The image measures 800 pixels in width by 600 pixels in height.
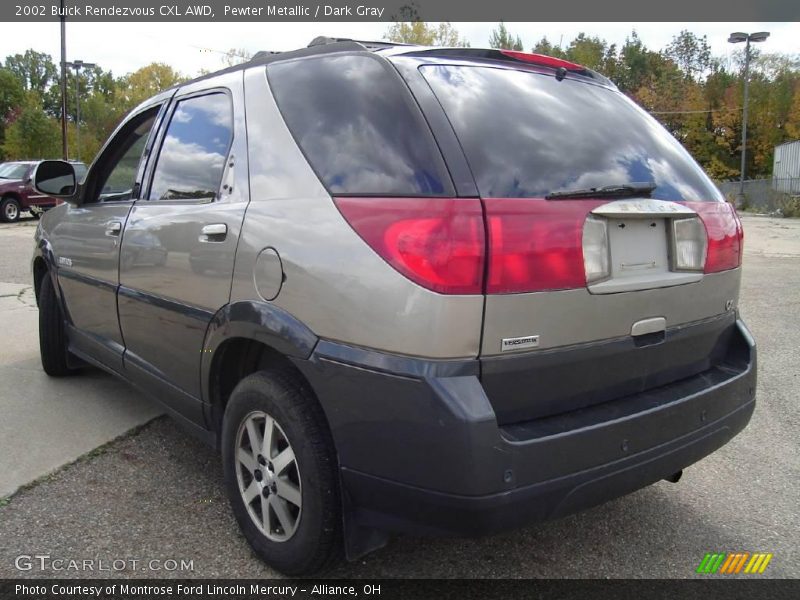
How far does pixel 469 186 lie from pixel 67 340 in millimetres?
3527

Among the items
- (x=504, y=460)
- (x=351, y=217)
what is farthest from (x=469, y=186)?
(x=504, y=460)

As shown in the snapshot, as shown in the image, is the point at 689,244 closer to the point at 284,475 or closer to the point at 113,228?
the point at 284,475

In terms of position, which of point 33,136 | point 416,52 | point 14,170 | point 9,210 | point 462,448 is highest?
point 33,136

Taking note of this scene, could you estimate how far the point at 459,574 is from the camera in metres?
2.56

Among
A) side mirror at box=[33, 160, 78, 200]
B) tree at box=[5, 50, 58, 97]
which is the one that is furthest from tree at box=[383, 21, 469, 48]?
tree at box=[5, 50, 58, 97]

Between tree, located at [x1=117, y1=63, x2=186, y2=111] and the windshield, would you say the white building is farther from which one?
tree, located at [x1=117, y1=63, x2=186, y2=111]

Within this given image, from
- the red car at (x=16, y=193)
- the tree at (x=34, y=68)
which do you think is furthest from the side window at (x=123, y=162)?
the tree at (x=34, y=68)

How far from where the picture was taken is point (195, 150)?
3080 millimetres

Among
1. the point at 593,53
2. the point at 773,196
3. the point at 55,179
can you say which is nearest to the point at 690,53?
the point at 593,53

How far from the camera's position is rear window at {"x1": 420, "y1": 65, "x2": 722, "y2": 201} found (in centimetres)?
212

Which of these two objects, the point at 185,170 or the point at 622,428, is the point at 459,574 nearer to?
the point at 622,428

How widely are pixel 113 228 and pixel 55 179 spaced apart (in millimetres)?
1182

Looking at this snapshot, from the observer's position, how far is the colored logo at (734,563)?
2.59 metres

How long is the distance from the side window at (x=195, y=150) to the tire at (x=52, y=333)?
1.79 m
